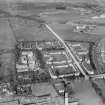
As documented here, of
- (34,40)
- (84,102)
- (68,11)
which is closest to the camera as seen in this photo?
(84,102)

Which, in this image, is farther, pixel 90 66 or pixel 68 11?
pixel 68 11

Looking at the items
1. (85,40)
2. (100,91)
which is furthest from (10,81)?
(85,40)

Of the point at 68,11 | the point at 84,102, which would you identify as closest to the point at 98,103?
the point at 84,102

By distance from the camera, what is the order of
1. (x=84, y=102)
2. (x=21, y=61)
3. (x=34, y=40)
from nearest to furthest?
(x=84, y=102) → (x=21, y=61) → (x=34, y=40)

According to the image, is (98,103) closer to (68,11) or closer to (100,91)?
(100,91)

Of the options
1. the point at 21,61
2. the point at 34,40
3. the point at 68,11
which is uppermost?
the point at 68,11

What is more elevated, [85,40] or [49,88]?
[85,40]
